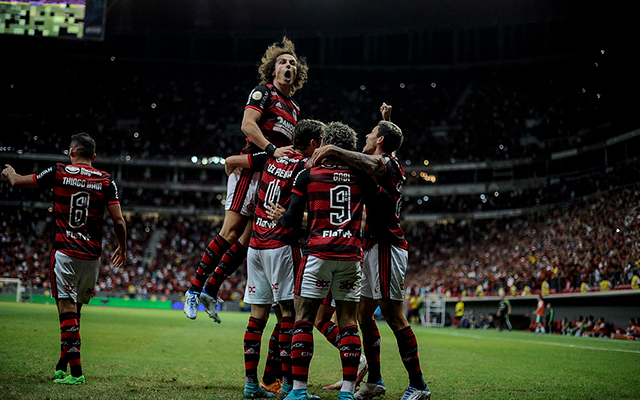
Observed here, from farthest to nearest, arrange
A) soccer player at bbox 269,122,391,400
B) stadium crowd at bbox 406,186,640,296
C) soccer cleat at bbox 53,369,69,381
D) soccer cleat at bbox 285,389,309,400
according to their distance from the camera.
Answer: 1. stadium crowd at bbox 406,186,640,296
2. soccer cleat at bbox 53,369,69,381
3. soccer player at bbox 269,122,391,400
4. soccer cleat at bbox 285,389,309,400

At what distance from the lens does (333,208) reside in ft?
19.2

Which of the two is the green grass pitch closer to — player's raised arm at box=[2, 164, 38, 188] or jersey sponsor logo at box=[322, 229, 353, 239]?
jersey sponsor logo at box=[322, 229, 353, 239]

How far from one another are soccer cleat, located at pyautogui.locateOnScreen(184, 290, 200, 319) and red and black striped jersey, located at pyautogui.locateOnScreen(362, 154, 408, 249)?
2.19m

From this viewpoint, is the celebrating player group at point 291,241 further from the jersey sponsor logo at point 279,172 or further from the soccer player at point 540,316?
the soccer player at point 540,316

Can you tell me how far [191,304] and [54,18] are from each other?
1936 centimetres

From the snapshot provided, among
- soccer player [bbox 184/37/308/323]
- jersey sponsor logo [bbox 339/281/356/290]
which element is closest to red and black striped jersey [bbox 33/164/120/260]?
soccer player [bbox 184/37/308/323]

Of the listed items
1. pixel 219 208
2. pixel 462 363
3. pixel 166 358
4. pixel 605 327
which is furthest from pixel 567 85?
pixel 166 358

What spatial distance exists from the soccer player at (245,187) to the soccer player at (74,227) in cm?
122

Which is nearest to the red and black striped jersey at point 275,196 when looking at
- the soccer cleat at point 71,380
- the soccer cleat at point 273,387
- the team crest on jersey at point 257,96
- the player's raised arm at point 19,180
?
the team crest on jersey at point 257,96

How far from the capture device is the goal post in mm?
36312

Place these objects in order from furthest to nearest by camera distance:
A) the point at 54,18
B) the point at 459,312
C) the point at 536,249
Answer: the point at 536,249 < the point at 459,312 < the point at 54,18

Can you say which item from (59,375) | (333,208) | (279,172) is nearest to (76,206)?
(59,375)

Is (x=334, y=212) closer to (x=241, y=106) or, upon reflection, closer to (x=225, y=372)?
(x=225, y=372)

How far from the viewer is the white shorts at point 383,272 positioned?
6.49 metres
